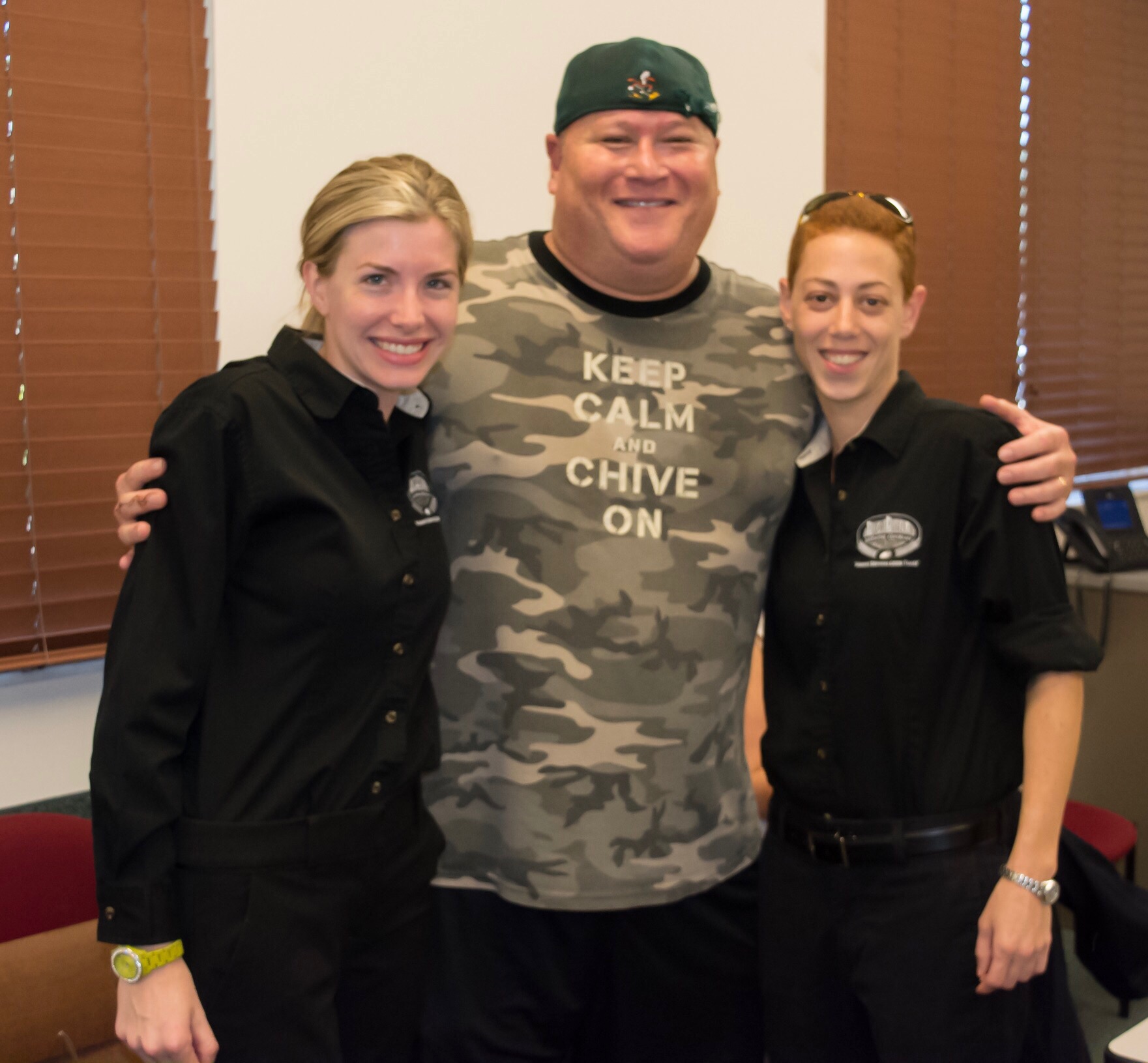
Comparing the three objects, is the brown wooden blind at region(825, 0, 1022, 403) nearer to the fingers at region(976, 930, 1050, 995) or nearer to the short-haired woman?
the short-haired woman

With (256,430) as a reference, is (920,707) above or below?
below

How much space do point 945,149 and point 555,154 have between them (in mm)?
2137

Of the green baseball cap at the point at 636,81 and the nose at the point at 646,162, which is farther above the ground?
the green baseball cap at the point at 636,81

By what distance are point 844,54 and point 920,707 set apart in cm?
225

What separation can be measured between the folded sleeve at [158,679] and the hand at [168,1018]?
0.15 ft

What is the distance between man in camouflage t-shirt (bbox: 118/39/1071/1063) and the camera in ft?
5.11

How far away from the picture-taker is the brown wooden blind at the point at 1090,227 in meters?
3.76

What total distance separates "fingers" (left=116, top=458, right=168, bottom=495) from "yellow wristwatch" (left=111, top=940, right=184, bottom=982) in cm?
47

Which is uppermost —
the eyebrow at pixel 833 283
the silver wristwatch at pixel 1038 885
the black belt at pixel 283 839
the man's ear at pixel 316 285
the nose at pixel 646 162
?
the nose at pixel 646 162

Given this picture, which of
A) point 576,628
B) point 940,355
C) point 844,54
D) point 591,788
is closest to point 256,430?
point 576,628

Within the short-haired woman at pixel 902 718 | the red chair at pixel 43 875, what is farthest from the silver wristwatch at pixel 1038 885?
the red chair at pixel 43 875

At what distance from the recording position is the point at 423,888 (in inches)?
53.4

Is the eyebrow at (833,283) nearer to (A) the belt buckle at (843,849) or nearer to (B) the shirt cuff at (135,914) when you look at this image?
(A) the belt buckle at (843,849)

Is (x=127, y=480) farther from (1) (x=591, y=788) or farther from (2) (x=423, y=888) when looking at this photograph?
(1) (x=591, y=788)
